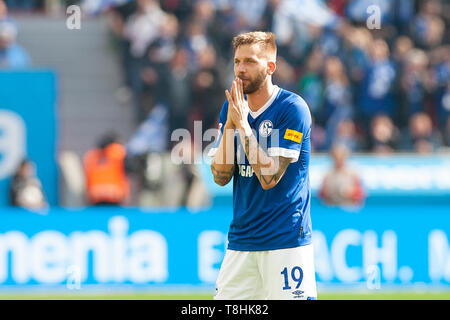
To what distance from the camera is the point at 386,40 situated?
54.4 ft

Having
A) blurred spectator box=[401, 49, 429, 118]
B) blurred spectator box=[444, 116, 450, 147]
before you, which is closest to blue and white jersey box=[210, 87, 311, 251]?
blurred spectator box=[401, 49, 429, 118]

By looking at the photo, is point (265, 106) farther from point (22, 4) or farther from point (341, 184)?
point (22, 4)

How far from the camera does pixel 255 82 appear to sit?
19.1 ft

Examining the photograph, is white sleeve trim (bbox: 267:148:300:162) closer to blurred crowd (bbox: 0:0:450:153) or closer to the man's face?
the man's face

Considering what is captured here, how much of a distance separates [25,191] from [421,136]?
21.7ft

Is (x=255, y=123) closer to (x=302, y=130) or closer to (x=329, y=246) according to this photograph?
(x=302, y=130)

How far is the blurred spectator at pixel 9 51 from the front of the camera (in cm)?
1440

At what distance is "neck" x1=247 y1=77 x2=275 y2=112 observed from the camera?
5.94 m

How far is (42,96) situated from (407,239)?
5.31 m

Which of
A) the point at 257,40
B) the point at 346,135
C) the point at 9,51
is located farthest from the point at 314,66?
the point at 257,40

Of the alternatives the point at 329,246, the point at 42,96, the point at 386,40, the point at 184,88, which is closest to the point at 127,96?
the point at 184,88

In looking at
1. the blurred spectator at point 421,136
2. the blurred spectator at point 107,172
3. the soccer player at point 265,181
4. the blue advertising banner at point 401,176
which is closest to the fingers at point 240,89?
the soccer player at point 265,181

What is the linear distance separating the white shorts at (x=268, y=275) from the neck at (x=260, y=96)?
92cm

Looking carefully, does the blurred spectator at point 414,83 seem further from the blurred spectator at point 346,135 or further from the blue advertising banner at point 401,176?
the blue advertising banner at point 401,176
